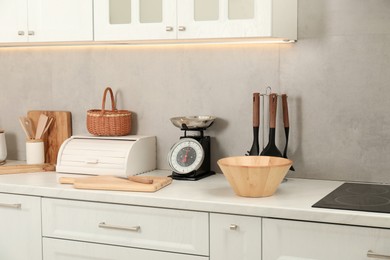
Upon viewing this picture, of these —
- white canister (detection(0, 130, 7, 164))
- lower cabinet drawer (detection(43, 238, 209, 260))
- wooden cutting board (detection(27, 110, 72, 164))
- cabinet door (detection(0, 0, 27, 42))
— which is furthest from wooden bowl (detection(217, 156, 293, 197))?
white canister (detection(0, 130, 7, 164))

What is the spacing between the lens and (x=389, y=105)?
3064 mm

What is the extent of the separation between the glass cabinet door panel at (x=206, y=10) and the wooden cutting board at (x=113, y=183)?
74 centimetres

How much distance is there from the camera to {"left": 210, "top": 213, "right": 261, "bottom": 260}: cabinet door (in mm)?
2678

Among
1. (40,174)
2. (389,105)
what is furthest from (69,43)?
(389,105)

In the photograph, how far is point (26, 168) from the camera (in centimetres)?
353

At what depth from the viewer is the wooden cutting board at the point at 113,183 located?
2.96 metres

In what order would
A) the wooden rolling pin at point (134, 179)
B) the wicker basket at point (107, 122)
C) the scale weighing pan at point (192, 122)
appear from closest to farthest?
the wooden rolling pin at point (134, 179) → the scale weighing pan at point (192, 122) → the wicker basket at point (107, 122)

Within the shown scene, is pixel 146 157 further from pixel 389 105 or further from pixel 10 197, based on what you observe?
pixel 389 105

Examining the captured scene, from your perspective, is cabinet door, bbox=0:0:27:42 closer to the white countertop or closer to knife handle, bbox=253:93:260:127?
the white countertop

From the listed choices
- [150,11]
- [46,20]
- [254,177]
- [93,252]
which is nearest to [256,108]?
[254,177]

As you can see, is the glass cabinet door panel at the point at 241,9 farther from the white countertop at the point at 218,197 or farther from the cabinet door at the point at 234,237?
the cabinet door at the point at 234,237

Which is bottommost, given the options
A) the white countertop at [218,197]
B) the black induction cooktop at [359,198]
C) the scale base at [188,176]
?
the white countertop at [218,197]

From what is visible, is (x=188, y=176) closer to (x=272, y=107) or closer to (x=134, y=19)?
(x=272, y=107)

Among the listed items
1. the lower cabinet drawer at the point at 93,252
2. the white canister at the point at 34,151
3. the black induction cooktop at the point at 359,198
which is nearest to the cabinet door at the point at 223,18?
the black induction cooktop at the point at 359,198
